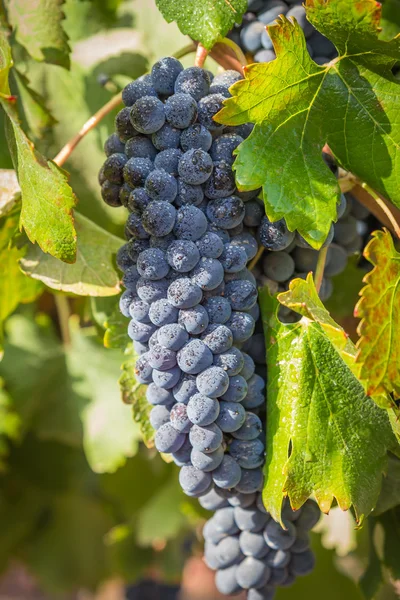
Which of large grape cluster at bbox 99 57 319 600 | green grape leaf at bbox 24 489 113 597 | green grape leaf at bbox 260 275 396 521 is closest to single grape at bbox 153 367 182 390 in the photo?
large grape cluster at bbox 99 57 319 600

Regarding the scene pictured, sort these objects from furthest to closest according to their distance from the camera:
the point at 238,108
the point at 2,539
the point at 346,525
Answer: the point at 2,539
the point at 346,525
the point at 238,108

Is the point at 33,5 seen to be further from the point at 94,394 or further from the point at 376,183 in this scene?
the point at 94,394

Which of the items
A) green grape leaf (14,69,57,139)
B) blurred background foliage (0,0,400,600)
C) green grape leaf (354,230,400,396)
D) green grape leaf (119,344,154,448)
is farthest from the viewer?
blurred background foliage (0,0,400,600)

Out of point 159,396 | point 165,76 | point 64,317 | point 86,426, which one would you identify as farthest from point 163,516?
point 165,76

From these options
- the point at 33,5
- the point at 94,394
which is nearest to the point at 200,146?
the point at 33,5

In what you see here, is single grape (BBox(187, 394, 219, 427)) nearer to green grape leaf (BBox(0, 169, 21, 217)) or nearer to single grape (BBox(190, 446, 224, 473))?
single grape (BBox(190, 446, 224, 473))

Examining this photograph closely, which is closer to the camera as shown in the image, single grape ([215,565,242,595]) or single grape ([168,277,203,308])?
single grape ([168,277,203,308])

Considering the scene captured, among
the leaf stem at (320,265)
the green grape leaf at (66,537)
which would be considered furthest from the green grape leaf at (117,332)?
the green grape leaf at (66,537)
